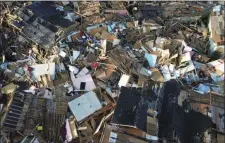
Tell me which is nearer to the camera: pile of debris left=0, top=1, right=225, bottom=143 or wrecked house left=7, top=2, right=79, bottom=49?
pile of debris left=0, top=1, right=225, bottom=143

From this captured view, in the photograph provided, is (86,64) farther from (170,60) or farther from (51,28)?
(170,60)

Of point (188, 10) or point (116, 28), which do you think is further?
point (188, 10)

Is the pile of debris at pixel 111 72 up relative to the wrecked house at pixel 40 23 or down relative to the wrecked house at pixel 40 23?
down

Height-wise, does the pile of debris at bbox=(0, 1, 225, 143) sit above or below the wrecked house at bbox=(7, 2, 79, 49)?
below

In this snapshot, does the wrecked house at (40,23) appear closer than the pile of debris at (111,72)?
No

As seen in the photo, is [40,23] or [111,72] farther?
[40,23]

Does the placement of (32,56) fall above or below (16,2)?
below

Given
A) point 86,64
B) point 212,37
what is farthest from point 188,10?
point 86,64

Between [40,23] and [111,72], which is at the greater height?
[40,23]
